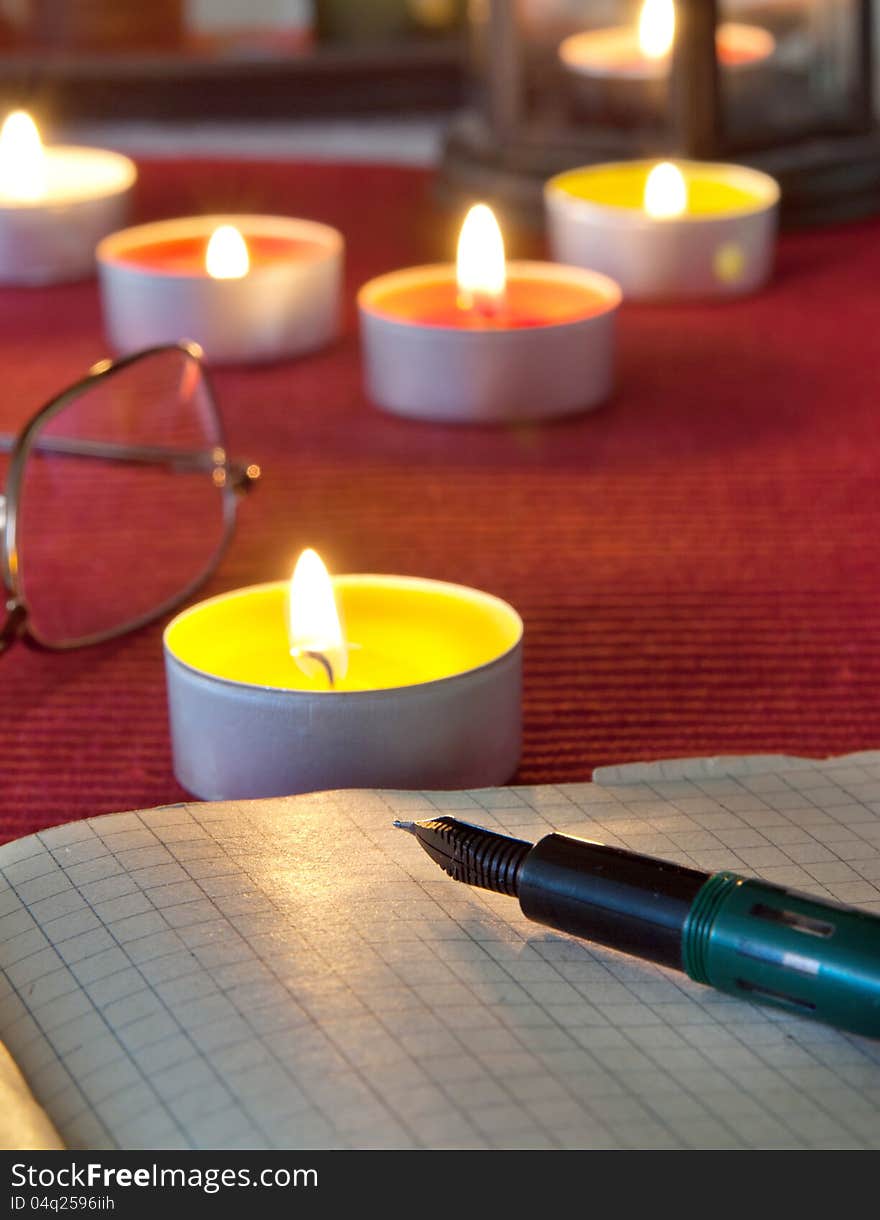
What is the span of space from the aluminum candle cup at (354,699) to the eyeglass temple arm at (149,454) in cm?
18

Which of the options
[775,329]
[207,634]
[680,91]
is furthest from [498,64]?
[207,634]

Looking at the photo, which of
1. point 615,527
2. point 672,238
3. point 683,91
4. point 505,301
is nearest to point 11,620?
point 615,527

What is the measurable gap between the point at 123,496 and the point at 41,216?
34 centimetres

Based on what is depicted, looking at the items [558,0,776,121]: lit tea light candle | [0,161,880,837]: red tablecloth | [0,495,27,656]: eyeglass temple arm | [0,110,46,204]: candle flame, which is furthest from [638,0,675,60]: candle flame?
[0,495,27,656]: eyeglass temple arm

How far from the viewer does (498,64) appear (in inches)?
41.2

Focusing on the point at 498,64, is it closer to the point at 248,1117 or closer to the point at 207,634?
the point at 207,634

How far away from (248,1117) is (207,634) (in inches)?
8.0

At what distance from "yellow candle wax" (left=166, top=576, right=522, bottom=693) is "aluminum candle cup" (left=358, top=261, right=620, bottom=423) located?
0.28m

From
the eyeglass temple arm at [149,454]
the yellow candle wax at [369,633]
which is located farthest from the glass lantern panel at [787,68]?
the yellow candle wax at [369,633]

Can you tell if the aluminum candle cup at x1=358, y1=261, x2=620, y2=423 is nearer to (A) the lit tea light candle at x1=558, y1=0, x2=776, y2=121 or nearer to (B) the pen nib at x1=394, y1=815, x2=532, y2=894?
(A) the lit tea light candle at x1=558, y1=0, x2=776, y2=121

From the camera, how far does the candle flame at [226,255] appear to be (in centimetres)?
86

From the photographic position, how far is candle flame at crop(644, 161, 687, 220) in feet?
3.10

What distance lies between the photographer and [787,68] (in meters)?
1.03
